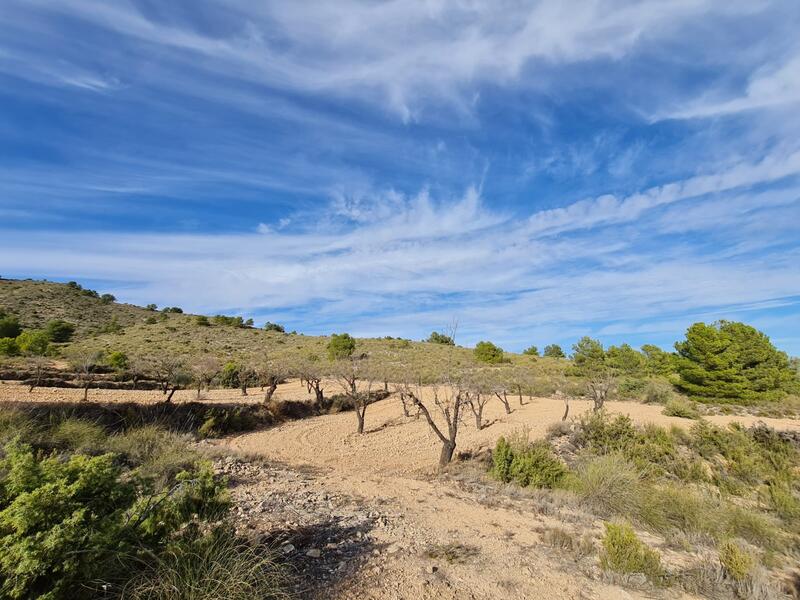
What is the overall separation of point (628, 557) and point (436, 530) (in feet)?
9.06

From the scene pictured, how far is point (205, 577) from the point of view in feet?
12.1

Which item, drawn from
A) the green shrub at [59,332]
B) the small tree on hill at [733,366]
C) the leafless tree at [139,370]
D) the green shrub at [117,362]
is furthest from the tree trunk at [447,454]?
the green shrub at [59,332]

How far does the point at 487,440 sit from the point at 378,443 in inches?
167

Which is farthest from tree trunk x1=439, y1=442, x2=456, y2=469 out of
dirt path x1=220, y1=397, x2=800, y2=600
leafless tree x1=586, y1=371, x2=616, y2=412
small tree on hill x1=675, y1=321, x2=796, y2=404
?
small tree on hill x1=675, y1=321, x2=796, y2=404

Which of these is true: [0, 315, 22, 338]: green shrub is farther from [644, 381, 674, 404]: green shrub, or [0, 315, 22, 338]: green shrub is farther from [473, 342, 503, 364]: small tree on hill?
[644, 381, 674, 404]: green shrub

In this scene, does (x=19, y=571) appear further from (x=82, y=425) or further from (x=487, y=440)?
(x=487, y=440)

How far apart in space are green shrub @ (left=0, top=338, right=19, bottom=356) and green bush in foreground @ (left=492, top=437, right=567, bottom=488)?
30.6m

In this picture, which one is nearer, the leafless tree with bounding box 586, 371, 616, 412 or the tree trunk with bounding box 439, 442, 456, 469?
the tree trunk with bounding box 439, 442, 456, 469

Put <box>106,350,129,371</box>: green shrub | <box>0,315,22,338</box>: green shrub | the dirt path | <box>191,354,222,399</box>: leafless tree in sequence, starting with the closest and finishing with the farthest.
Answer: the dirt path → <box>106,350,129,371</box>: green shrub → <box>191,354,222,399</box>: leafless tree → <box>0,315,22,338</box>: green shrub

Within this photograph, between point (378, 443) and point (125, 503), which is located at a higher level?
point (125, 503)

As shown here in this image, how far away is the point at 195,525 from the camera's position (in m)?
4.31

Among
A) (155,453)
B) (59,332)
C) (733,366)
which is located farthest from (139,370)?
(733,366)

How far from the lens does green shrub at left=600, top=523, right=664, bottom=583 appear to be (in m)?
5.55

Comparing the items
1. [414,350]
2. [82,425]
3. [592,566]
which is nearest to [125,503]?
[592,566]
